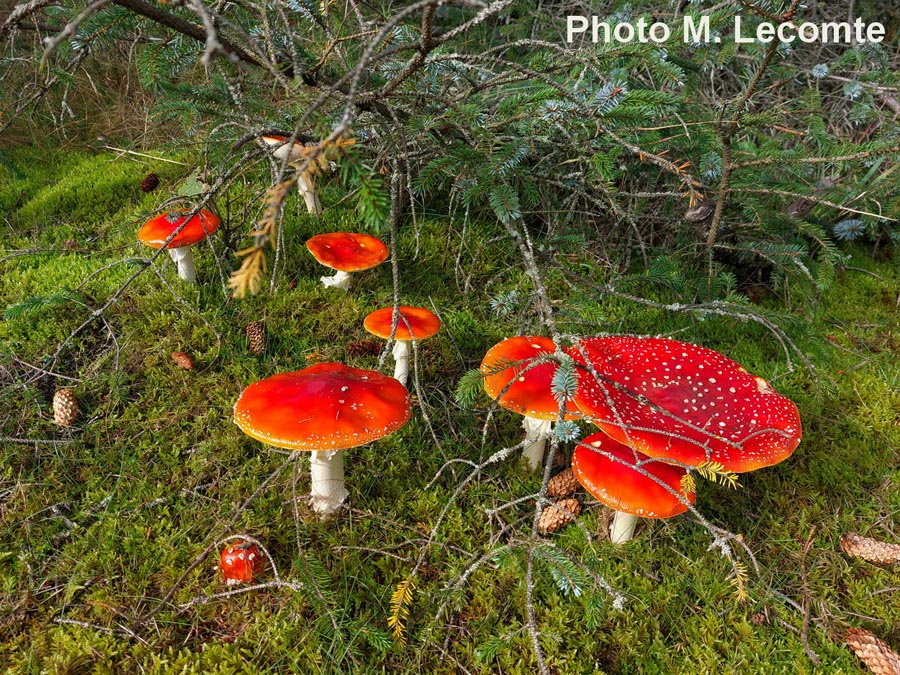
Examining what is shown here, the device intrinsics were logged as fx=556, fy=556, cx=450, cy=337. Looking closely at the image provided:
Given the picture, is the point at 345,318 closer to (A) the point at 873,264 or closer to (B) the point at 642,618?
(B) the point at 642,618

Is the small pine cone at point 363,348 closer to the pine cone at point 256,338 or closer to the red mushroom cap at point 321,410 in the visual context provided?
the pine cone at point 256,338

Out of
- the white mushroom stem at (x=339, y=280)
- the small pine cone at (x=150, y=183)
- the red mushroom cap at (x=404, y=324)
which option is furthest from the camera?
the small pine cone at (x=150, y=183)

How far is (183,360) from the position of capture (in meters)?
2.88

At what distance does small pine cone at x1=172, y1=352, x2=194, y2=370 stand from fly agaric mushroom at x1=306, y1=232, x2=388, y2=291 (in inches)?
33.5

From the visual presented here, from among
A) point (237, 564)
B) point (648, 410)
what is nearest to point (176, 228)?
point (237, 564)

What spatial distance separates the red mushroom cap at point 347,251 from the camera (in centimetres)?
304

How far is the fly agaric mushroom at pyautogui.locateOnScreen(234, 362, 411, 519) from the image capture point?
6.15 feet

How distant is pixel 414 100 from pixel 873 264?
12.8 ft

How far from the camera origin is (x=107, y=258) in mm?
3586

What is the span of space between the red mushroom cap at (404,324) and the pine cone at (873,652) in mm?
2022

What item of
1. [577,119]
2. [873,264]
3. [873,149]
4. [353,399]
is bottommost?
[873,264]

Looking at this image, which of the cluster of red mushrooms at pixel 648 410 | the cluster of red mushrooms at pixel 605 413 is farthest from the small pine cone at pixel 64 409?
the cluster of red mushrooms at pixel 648 410

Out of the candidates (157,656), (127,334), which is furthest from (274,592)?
(127,334)

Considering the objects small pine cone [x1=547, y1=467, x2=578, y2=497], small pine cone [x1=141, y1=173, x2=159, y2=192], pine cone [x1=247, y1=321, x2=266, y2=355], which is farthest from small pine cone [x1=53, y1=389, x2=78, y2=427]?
small pine cone [x1=547, y1=467, x2=578, y2=497]
